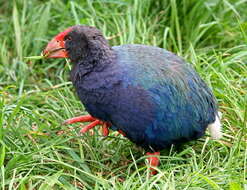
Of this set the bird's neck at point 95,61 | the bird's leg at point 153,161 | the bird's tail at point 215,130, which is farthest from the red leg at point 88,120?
the bird's tail at point 215,130

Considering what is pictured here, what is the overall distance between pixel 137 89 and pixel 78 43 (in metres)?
0.47

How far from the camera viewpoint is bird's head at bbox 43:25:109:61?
3.68 meters

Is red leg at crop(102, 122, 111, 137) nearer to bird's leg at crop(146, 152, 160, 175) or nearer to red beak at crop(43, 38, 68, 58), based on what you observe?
bird's leg at crop(146, 152, 160, 175)

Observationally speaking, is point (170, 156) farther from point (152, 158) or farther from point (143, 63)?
point (143, 63)

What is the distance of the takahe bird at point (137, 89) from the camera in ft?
11.8

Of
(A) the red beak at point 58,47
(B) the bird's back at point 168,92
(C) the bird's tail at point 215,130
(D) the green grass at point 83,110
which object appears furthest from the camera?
(C) the bird's tail at point 215,130

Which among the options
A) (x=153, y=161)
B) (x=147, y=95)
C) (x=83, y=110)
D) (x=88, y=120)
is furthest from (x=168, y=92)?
(x=83, y=110)

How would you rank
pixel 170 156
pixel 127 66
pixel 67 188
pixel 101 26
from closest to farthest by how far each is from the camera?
pixel 67 188 → pixel 127 66 → pixel 170 156 → pixel 101 26

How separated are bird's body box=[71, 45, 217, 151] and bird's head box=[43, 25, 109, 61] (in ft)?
0.29

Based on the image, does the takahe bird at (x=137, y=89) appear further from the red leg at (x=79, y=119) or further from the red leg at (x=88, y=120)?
the red leg at (x=79, y=119)

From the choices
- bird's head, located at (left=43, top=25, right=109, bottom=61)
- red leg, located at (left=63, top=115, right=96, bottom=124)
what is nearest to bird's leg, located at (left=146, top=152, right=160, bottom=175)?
red leg, located at (left=63, top=115, right=96, bottom=124)

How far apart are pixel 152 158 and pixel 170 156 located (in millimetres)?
117

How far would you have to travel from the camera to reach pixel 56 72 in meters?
5.24

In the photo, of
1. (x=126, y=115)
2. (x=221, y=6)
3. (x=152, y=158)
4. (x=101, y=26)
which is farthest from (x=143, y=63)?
(x=221, y=6)
